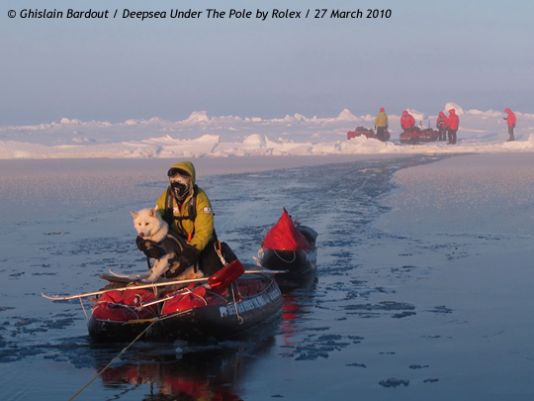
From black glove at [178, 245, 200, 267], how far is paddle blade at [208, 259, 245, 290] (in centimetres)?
26

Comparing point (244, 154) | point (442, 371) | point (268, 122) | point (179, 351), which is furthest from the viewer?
point (268, 122)

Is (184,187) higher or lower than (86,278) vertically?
higher

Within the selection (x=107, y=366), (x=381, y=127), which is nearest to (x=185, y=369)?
(x=107, y=366)

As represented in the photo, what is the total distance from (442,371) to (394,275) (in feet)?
17.3

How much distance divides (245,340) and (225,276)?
742 mm

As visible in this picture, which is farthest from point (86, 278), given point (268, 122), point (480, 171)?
point (268, 122)

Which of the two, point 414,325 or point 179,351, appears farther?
point 414,325

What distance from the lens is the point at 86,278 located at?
13930 mm

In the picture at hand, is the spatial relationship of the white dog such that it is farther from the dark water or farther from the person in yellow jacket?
the dark water

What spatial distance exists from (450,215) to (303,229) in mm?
6703

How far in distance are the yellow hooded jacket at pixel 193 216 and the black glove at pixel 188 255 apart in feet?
0.27

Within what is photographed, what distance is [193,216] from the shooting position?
1048cm

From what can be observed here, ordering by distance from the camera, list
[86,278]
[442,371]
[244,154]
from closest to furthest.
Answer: [442,371] → [86,278] → [244,154]

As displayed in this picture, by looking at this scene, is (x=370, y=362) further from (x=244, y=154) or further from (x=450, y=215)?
(x=244, y=154)
